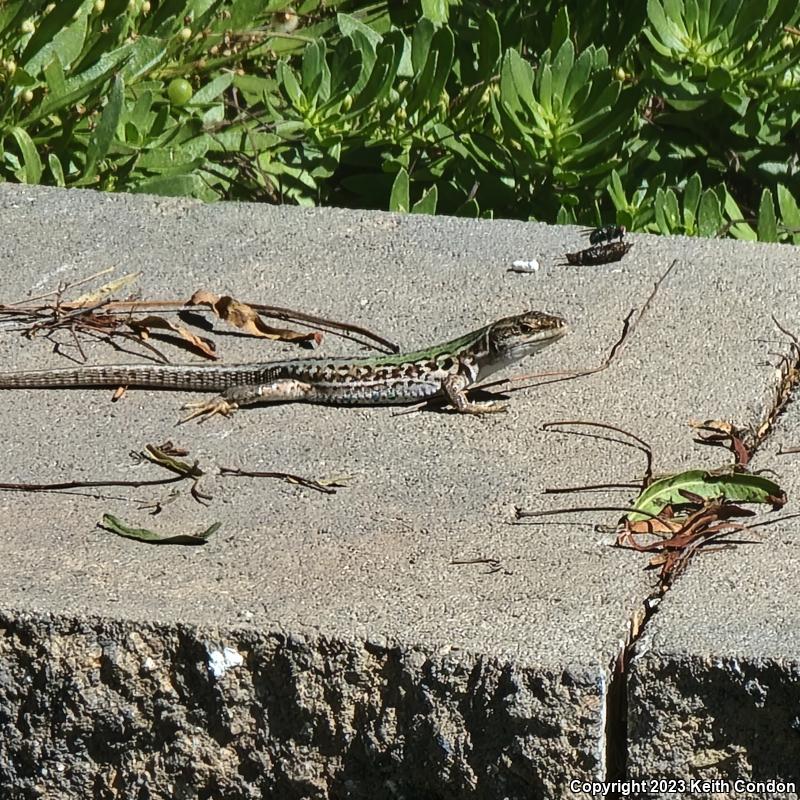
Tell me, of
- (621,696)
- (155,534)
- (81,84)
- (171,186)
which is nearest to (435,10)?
(171,186)

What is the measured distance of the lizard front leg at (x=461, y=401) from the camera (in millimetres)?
3881

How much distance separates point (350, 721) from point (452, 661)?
24 cm

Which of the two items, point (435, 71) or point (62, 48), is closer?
point (62, 48)

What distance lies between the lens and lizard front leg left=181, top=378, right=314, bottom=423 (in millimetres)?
3955

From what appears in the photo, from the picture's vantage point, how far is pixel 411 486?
3.42 meters

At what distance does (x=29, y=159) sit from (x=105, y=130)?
316mm

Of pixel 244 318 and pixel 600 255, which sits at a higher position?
pixel 600 255

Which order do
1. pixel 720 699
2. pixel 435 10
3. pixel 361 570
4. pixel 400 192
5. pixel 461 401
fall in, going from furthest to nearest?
pixel 435 10, pixel 400 192, pixel 461 401, pixel 361 570, pixel 720 699

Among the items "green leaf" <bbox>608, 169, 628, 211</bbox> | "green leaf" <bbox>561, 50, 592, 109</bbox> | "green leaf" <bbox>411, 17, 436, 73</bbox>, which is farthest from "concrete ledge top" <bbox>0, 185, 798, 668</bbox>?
"green leaf" <bbox>411, 17, 436, 73</bbox>

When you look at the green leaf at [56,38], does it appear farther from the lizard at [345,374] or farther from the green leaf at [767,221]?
the green leaf at [767,221]

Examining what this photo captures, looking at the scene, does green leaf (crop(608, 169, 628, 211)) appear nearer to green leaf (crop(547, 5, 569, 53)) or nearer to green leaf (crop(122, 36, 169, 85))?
green leaf (crop(547, 5, 569, 53))

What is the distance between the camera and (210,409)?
3895mm

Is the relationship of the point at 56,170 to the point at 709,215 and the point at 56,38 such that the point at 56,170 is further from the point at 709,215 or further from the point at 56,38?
the point at 709,215

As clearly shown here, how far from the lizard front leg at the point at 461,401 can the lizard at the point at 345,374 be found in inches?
0.5
